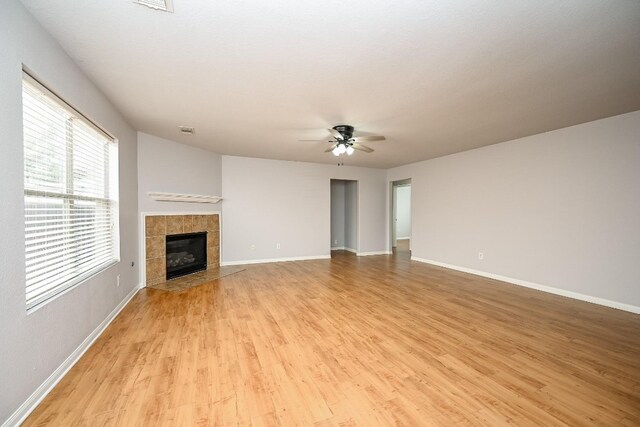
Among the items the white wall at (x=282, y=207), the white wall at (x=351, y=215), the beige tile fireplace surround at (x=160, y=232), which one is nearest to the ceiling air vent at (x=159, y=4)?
the beige tile fireplace surround at (x=160, y=232)

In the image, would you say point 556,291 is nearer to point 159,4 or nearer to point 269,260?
point 269,260

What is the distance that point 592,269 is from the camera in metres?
3.53

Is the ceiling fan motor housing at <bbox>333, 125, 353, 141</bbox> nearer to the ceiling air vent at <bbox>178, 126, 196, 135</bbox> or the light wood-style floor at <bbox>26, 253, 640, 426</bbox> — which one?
the ceiling air vent at <bbox>178, 126, 196, 135</bbox>

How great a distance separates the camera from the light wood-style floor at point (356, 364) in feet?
5.18

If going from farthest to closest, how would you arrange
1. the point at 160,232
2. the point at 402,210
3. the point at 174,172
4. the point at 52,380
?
1. the point at 402,210
2. the point at 174,172
3. the point at 160,232
4. the point at 52,380

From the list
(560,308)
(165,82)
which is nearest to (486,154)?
(560,308)

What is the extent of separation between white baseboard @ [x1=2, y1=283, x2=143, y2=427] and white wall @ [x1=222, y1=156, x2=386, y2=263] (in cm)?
326

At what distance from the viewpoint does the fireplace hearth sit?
15.3ft

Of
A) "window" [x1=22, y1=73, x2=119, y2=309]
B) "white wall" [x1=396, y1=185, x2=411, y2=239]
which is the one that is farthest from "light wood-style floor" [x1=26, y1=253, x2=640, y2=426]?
"white wall" [x1=396, y1=185, x2=411, y2=239]

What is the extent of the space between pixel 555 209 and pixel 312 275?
4207 millimetres

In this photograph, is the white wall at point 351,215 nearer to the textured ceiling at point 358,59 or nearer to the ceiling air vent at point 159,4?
the textured ceiling at point 358,59

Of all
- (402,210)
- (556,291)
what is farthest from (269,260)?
(402,210)

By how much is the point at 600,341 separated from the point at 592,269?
1587 mm

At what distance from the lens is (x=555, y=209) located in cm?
392
